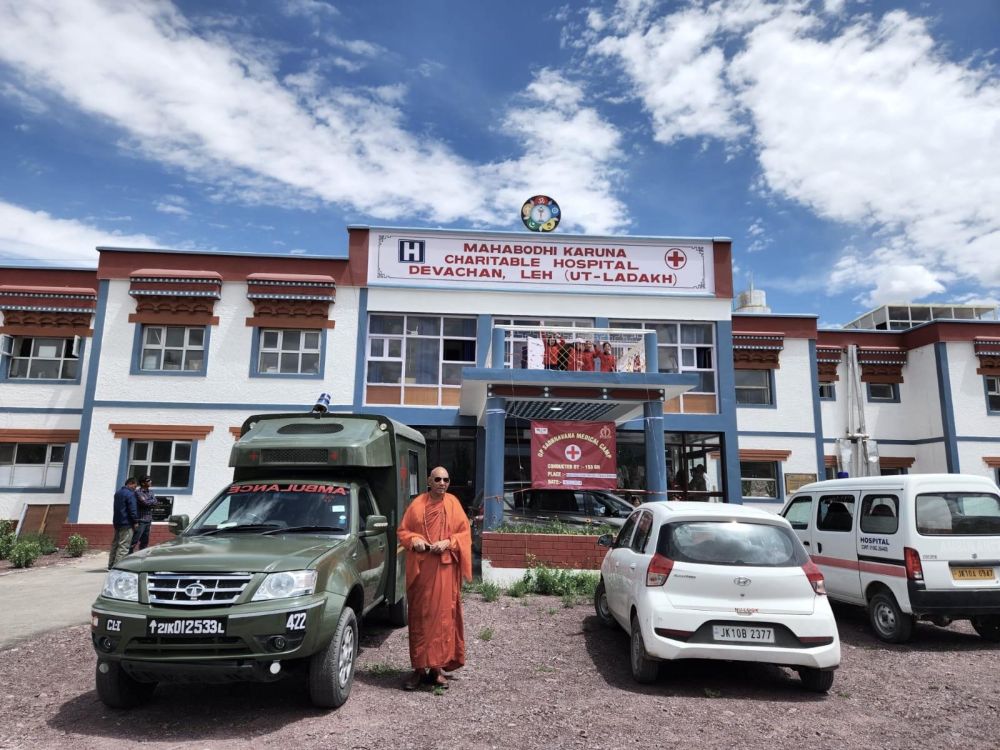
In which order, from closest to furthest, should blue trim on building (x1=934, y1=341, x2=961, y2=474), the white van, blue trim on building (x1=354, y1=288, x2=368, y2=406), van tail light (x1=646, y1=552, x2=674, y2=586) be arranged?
van tail light (x1=646, y1=552, x2=674, y2=586) → the white van → blue trim on building (x1=354, y1=288, x2=368, y2=406) → blue trim on building (x1=934, y1=341, x2=961, y2=474)

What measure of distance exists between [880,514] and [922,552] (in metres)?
0.68

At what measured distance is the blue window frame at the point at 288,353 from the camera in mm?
16406

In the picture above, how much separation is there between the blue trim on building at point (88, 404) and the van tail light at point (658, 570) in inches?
562

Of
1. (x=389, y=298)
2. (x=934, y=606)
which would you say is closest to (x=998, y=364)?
(x=934, y=606)

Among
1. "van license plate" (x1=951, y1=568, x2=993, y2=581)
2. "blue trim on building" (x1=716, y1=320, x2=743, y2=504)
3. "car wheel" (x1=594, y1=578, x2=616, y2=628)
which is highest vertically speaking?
"blue trim on building" (x1=716, y1=320, x2=743, y2=504)

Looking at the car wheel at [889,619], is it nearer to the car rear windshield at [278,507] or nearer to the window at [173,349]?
the car rear windshield at [278,507]

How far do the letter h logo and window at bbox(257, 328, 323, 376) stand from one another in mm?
2893

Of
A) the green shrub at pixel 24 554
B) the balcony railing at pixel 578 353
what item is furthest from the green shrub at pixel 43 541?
the balcony railing at pixel 578 353

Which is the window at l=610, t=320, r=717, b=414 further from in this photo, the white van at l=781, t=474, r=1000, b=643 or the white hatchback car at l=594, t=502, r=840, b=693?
the white hatchback car at l=594, t=502, r=840, b=693

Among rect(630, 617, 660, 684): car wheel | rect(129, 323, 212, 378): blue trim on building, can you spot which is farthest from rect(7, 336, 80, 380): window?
rect(630, 617, 660, 684): car wheel

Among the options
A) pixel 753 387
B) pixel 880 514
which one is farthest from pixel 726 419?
pixel 880 514

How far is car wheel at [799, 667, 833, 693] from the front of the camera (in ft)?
18.1

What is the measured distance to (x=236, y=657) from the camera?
4.43 m

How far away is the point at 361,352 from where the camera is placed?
16.5m
